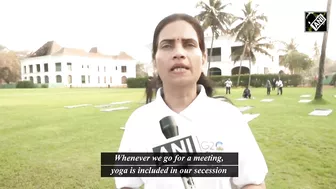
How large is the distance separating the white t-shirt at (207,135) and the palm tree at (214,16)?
22.1m

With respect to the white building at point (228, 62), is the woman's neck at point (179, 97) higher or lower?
lower

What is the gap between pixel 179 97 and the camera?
1166 mm

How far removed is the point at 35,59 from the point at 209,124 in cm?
2518

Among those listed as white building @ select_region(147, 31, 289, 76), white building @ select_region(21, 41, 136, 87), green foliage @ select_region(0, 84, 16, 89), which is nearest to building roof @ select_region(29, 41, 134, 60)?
white building @ select_region(21, 41, 136, 87)

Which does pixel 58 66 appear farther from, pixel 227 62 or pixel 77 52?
pixel 227 62

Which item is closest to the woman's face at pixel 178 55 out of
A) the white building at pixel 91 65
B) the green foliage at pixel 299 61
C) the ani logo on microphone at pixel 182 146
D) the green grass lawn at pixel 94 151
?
the ani logo on microphone at pixel 182 146

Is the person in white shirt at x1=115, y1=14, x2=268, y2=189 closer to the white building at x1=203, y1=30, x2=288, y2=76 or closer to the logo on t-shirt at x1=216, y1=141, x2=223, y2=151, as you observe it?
the logo on t-shirt at x1=216, y1=141, x2=223, y2=151

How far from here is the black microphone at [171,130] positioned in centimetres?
105

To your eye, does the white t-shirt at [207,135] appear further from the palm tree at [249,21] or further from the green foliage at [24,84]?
the green foliage at [24,84]

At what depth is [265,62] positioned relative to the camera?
114ft

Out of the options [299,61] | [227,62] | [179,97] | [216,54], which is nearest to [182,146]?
[179,97]

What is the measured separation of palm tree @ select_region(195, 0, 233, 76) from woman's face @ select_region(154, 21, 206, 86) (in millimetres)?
21989

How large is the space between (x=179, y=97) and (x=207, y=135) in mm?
201

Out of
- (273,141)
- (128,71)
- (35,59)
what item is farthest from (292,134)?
(35,59)
